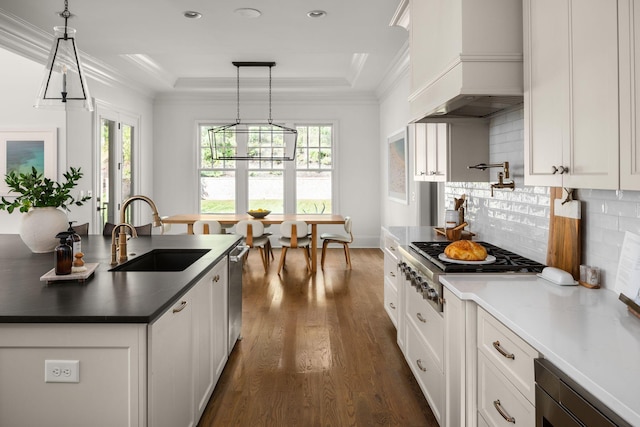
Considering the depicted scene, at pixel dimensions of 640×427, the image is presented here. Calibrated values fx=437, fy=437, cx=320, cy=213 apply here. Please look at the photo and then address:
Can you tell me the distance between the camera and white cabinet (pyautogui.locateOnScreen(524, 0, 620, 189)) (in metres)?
1.44

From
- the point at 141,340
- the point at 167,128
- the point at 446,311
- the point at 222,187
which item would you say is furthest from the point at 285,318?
the point at 167,128

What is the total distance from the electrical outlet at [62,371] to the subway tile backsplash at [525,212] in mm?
2078

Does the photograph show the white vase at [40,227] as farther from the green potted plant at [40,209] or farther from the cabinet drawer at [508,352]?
the cabinet drawer at [508,352]

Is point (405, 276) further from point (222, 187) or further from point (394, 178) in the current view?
point (222, 187)

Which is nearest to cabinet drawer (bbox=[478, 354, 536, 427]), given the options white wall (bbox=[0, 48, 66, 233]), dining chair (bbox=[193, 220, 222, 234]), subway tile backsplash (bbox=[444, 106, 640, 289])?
subway tile backsplash (bbox=[444, 106, 640, 289])

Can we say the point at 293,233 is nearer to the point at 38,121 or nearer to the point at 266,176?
the point at 266,176

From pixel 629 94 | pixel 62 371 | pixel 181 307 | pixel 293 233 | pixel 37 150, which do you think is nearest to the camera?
pixel 629 94

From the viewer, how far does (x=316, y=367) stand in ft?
10.2

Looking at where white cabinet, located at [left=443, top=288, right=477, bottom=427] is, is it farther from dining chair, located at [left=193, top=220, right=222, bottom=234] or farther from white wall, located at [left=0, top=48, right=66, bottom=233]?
white wall, located at [left=0, top=48, right=66, bottom=233]

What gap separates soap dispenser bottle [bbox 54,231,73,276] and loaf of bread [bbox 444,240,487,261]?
1888 millimetres

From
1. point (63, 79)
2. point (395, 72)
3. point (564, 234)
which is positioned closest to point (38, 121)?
point (63, 79)

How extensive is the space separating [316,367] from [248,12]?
3272 millimetres

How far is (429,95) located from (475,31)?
1.77ft

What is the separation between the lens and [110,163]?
6652 millimetres
